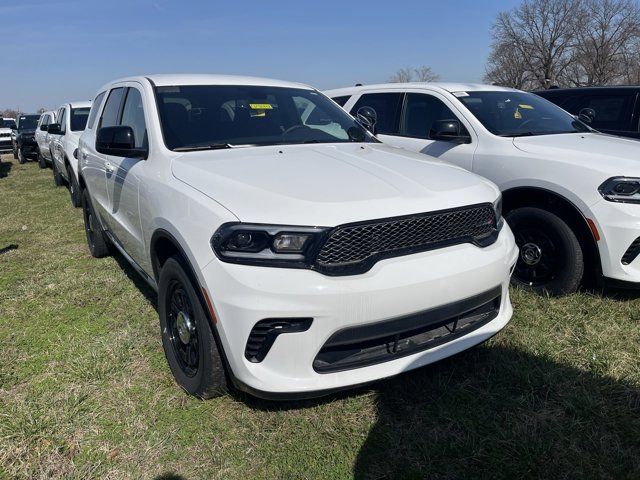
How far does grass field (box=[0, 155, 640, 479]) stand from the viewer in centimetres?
234

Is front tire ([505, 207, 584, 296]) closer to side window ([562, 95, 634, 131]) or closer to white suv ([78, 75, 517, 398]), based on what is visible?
white suv ([78, 75, 517, 398])

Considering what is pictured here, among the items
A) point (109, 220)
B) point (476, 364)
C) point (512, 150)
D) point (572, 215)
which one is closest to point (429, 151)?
point (512, 150)

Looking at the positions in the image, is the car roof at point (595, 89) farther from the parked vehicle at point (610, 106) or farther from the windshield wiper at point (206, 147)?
the windshield wiper at point (206, 147)

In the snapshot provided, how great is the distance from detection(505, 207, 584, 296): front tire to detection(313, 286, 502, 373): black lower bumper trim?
1503 mm

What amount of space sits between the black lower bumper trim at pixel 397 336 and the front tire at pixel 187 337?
58 cm

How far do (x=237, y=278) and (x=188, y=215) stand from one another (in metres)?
0.52

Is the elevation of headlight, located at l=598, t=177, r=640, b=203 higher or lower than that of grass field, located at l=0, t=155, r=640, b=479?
higher

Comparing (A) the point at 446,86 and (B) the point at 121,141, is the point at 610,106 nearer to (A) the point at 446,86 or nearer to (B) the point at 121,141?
(A) the point at 446,86

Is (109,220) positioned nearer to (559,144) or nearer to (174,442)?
(174,442)

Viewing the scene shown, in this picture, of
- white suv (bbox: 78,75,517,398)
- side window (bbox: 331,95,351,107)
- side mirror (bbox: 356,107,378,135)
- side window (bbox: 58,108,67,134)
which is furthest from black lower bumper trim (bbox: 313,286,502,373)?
side window (bbox: 58,108,67,134)

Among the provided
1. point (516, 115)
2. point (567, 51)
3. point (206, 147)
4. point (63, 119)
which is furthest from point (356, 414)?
point (567, 51)

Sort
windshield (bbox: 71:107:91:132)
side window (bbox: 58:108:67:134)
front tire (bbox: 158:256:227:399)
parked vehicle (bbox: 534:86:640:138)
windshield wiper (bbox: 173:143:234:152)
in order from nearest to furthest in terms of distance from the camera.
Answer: front tire (bbox: 158:256:227:399), windshield wiper (bbox: 173:143:234:152), parked vehicle (bbox: 534:86:640:138), windshield (bbox: 71:107:91:132), side window (bbox: 58:108:67:134)

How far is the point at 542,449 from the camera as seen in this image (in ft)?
7.80

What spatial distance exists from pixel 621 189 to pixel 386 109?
2.81 meters
